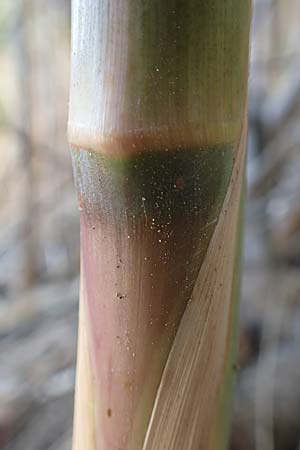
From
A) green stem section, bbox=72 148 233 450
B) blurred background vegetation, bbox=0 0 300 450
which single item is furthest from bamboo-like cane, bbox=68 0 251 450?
blurred background vegetation, bbox=0 0 300 450

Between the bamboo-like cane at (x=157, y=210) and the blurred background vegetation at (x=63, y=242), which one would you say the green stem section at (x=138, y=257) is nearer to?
the bamboo-like cane at (x=157, y=210)

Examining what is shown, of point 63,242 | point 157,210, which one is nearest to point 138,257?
point 157,210

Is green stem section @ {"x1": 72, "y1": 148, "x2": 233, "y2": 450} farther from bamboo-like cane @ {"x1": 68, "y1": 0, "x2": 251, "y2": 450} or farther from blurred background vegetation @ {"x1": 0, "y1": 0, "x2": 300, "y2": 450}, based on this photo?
blurred background vegetation @ {"x1": 0, "y1": 0, "x2": 300, "y2": 450}

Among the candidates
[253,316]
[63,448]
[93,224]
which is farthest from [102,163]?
[253,316]

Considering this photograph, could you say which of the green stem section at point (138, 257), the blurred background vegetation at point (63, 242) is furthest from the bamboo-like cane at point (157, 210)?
the blurred background vegetation at point (63, 242)

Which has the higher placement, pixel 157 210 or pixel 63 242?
pixel 157 210

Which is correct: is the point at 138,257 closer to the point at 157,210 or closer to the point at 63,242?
the point at 157,210
